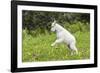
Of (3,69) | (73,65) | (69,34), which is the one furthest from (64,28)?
(3,69)

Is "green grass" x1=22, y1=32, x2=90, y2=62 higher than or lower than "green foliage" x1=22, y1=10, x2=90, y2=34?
lower

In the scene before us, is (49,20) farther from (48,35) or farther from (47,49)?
(47,49)

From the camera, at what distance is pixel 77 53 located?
2137 mm

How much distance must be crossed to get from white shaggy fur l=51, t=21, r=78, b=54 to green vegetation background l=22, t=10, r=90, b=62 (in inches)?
1.4

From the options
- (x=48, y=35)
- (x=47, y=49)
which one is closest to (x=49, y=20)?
(x=48, y=35)

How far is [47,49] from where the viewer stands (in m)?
2.02

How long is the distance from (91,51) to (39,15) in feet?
2.21

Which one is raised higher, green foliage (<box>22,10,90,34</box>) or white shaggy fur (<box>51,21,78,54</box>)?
green foliage (<box>22,10,90,34</box>)

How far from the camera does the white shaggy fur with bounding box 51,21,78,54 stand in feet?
6.72

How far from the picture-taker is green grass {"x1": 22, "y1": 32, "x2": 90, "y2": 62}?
1.95 m

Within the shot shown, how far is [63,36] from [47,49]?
21 cm

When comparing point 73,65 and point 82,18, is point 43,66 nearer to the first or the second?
point 73,65

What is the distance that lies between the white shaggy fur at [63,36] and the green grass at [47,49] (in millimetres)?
40

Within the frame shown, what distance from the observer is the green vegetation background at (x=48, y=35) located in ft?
6.42
